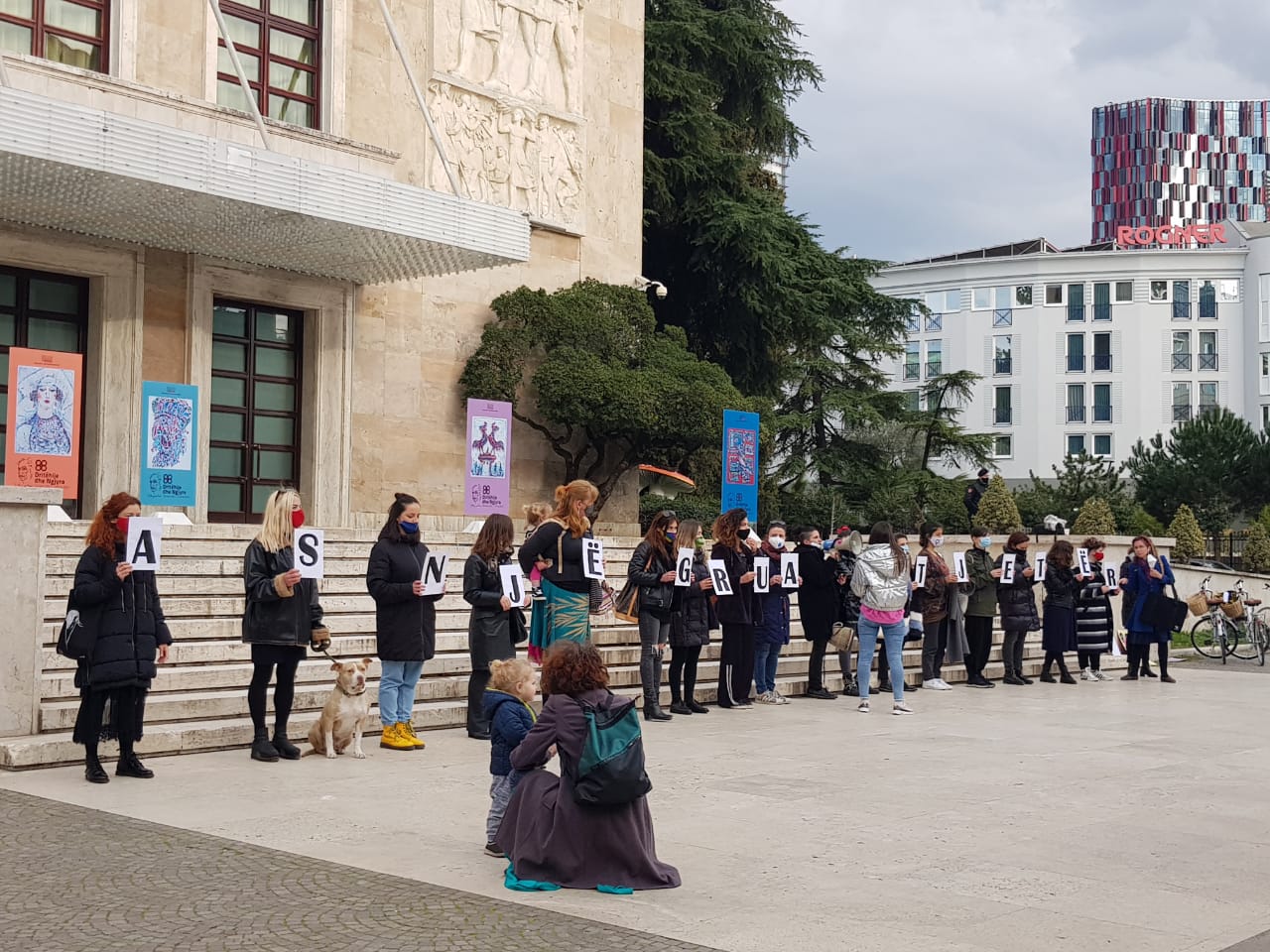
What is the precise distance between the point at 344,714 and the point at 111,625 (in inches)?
75.6

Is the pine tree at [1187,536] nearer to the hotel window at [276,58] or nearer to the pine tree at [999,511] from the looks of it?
the pine tree at [999,511]

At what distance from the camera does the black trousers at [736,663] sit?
15086mm

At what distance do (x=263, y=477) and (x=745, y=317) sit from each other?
16.3 metres

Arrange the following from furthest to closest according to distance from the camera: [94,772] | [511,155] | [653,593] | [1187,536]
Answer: [1187,536] → [511,155] → [653,593] → [94,772]

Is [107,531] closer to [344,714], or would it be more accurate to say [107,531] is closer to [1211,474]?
[344,714]

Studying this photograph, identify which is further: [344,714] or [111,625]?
[344,714]

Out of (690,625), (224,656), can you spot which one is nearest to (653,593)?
(690,625)

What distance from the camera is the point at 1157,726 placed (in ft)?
47.7

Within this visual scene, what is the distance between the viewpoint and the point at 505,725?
7602mm

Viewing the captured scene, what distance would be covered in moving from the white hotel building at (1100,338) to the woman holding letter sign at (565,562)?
72281mm

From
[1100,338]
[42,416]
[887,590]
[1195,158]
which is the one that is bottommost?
[887,590]

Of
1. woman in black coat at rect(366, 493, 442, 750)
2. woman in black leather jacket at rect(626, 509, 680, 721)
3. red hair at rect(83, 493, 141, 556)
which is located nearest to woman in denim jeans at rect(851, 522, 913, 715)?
woman in black leather jacket at rect(626, 509, 680, 721)

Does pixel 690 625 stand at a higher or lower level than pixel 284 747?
higher

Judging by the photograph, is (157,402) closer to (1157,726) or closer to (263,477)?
(263,477)
